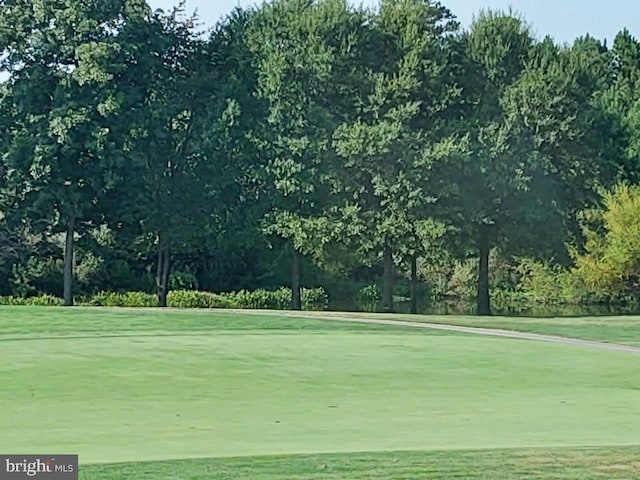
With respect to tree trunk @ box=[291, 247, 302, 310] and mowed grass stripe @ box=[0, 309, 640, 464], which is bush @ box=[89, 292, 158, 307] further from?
mowed grass stripe @ box=[0, 309, 640, 464]

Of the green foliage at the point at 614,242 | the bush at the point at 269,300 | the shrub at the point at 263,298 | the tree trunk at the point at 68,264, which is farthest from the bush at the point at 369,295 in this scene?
the tree trunk at the point at 68,264

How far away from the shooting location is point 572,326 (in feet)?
95.7

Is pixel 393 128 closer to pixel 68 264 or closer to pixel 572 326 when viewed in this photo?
pixel 572 326

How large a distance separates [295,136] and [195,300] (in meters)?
8.94

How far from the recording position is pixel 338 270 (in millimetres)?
48969

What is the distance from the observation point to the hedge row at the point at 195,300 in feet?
143

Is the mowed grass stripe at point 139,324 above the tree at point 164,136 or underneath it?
underneath

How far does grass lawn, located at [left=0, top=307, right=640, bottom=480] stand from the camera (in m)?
8.85

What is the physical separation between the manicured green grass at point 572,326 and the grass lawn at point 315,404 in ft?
10.6

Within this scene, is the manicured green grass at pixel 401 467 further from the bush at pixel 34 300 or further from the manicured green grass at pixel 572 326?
the bush at pixel 34 300

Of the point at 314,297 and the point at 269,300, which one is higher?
the point at 314,297

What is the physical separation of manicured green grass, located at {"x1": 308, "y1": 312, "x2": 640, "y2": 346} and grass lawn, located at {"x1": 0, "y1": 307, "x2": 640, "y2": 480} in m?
3.24

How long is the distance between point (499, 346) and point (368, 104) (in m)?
20.6

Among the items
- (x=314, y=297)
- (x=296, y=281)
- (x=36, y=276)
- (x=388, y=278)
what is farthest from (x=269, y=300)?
(x=36, y=276)
